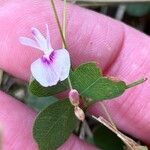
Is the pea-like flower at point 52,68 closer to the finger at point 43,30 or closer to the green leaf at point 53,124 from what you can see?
the green leaf at point 53,124

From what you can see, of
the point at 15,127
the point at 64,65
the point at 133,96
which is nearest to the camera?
the point at 64,65

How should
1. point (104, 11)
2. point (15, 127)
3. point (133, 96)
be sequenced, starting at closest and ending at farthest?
point (15, 127) < point (133, 96) < point (104, 11)

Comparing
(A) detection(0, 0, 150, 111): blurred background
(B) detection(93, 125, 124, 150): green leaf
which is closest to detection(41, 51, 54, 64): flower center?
(A) detection(0, 0, 150, 111): blurred background

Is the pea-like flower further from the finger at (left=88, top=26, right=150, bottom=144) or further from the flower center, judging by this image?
the finger at (left=88, top=26, right=150, bottom=144)

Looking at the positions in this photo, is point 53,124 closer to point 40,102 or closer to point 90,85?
point 90,85

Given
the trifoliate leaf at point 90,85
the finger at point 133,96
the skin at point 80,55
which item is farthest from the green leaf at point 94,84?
the finger at point 133,96

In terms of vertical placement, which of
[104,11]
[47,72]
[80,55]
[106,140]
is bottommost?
[106,140]

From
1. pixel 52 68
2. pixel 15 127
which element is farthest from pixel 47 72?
pixel 15 127
